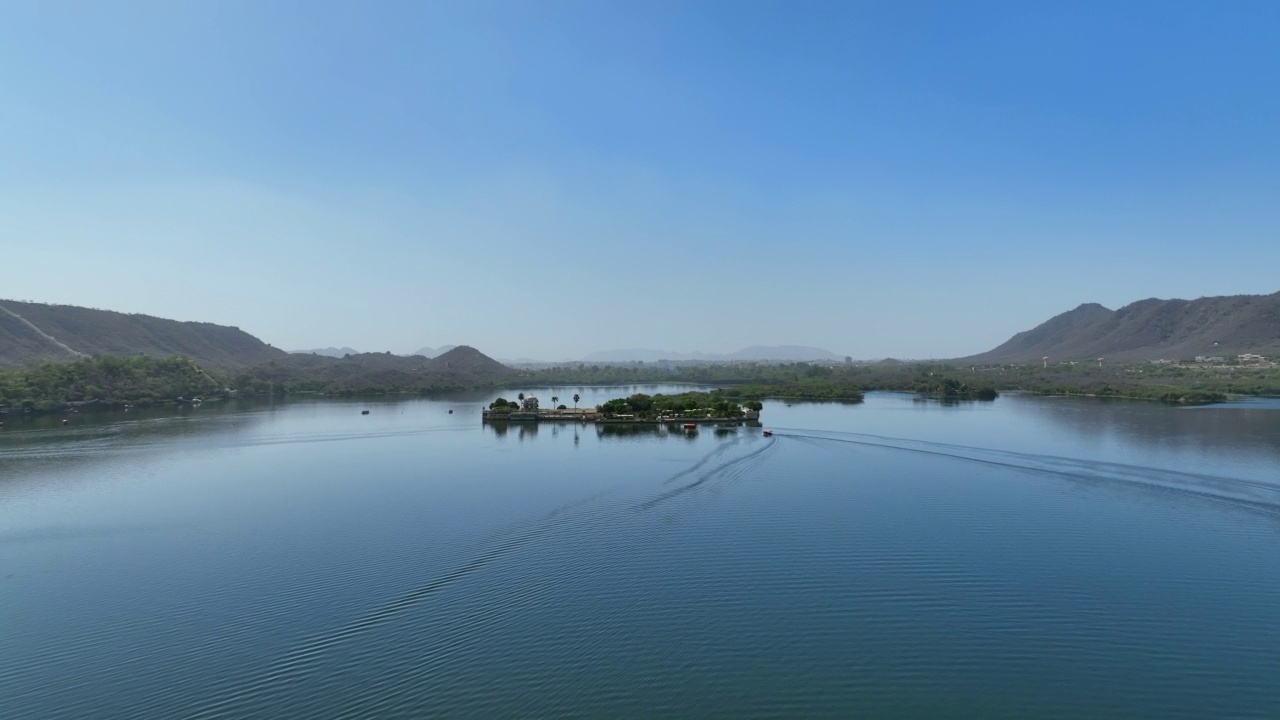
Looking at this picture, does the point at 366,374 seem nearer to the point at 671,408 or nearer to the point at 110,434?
the point at 110,434

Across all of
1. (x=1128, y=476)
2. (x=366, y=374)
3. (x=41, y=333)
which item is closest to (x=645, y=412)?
(x=1128, y=476)

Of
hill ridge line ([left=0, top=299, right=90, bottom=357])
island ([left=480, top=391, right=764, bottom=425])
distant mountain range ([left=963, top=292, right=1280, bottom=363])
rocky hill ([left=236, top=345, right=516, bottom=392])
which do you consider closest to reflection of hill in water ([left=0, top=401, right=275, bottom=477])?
island ([left=480, top=391, right=764, bottom=425])

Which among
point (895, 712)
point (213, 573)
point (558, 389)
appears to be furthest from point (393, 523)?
point (558, 389)

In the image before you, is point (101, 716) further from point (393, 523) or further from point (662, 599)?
point (393, 523)

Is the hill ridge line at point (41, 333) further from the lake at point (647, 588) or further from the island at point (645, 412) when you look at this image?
the lake at point (647, 588)

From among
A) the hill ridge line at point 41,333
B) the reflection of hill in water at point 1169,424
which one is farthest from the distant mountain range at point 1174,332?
the hill ridge line at point 41,333
